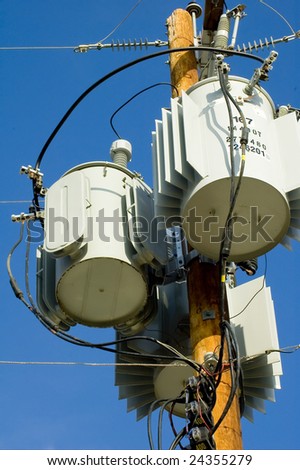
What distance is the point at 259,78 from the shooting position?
7.63 meters

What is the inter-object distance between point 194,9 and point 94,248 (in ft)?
11.7

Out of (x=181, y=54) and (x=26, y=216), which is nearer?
(x=26, y=216)

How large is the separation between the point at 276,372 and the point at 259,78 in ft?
8.91

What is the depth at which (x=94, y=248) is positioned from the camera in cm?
757

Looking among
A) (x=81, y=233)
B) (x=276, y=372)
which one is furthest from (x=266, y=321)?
(x=81, y=233)

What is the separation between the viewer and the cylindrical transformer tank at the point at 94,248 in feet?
24.8

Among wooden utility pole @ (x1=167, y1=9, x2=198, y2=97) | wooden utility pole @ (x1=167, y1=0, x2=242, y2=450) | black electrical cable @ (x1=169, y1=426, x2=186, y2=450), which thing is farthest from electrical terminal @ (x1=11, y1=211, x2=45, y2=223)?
black electrical cable @ (x1=169, y1=426, x2=186, y2=450)

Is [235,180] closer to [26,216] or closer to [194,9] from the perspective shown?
[26,216]

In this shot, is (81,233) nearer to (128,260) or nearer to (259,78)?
(128,260)

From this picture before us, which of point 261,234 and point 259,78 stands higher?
point 259,78
